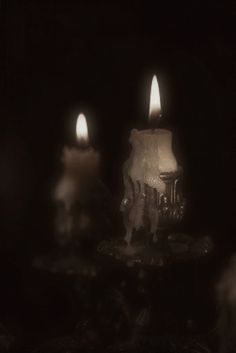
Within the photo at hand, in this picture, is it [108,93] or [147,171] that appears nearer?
[147,171]

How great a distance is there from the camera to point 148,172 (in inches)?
45.0

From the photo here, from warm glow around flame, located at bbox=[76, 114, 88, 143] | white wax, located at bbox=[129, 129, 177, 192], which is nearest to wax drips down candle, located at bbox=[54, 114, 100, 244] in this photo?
warm glow around flame, located at bbox=[76, 114, 88, 143]

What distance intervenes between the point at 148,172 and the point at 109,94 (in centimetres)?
35

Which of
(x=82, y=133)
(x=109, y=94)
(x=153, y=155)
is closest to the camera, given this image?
(x=153, y=155)

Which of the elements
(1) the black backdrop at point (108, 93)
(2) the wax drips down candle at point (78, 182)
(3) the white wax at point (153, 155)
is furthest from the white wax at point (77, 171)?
(1) the black backdrop at point (108, 93)

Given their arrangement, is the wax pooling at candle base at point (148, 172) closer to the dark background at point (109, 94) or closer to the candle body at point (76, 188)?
the candle body at point (76, 188)

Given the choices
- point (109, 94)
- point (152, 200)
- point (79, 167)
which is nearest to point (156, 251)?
point (152, 200)

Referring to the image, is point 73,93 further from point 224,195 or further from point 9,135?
point 224,195

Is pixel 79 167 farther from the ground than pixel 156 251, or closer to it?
farther from the ground

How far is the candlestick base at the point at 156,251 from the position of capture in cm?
114

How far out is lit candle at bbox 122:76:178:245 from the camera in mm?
1137

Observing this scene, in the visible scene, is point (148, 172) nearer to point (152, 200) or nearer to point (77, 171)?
point (152, 200)

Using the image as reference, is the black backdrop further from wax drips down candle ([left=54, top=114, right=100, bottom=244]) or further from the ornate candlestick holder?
the ornate candlestick holder

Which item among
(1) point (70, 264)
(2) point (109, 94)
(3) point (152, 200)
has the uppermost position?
(2) point (109, 94)
